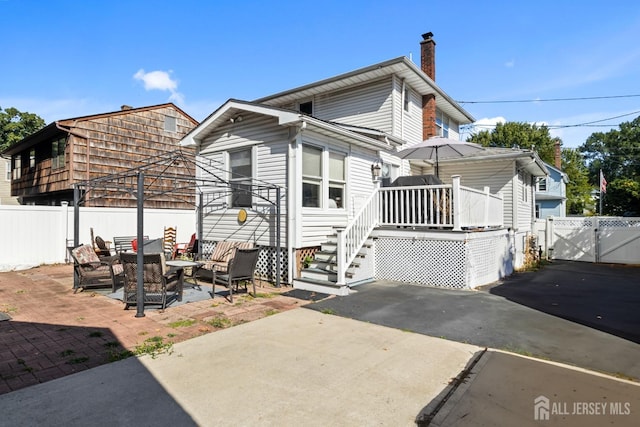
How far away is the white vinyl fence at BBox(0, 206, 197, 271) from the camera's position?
10609 millimetres

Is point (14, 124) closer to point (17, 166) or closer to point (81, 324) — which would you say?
point (17, 166)

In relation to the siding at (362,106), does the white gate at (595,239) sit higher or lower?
lower

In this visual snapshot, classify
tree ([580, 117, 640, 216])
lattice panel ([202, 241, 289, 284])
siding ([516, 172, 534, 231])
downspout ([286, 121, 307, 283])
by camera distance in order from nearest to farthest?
1. downspout ([286, 121, 307, 283])
2. lattice panel ([202, 241, 289, 284])
3. siding ([516, 172, 534, 231])
4. tree ([580, 117, 640, 216])

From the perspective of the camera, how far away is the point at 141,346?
175 inches

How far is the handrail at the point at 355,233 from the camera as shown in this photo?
25.3ft

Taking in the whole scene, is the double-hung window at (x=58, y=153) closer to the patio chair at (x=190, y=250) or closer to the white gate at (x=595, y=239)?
the patio chair at (x=190, y=250)

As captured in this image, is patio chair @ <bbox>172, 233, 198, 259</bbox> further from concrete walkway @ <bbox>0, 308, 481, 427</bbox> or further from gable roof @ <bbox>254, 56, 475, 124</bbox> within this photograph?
concrete walkway @ <bbox>0, 308, 481, 427</bbox>

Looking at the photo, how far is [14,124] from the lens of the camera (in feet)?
103

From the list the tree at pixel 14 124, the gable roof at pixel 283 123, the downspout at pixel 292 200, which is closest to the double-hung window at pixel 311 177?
the downspout at pixel 292 200

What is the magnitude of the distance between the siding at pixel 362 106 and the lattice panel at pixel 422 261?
4.84m

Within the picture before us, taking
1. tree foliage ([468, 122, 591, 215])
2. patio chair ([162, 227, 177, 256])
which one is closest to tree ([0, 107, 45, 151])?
patio chair ([162, 227, 177, 256])

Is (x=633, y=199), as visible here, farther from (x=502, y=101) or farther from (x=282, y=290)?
(x=282, y=290)

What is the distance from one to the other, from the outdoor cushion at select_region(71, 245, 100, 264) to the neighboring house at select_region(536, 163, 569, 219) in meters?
31.5

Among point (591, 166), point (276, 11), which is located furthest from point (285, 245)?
point (591, 166)
